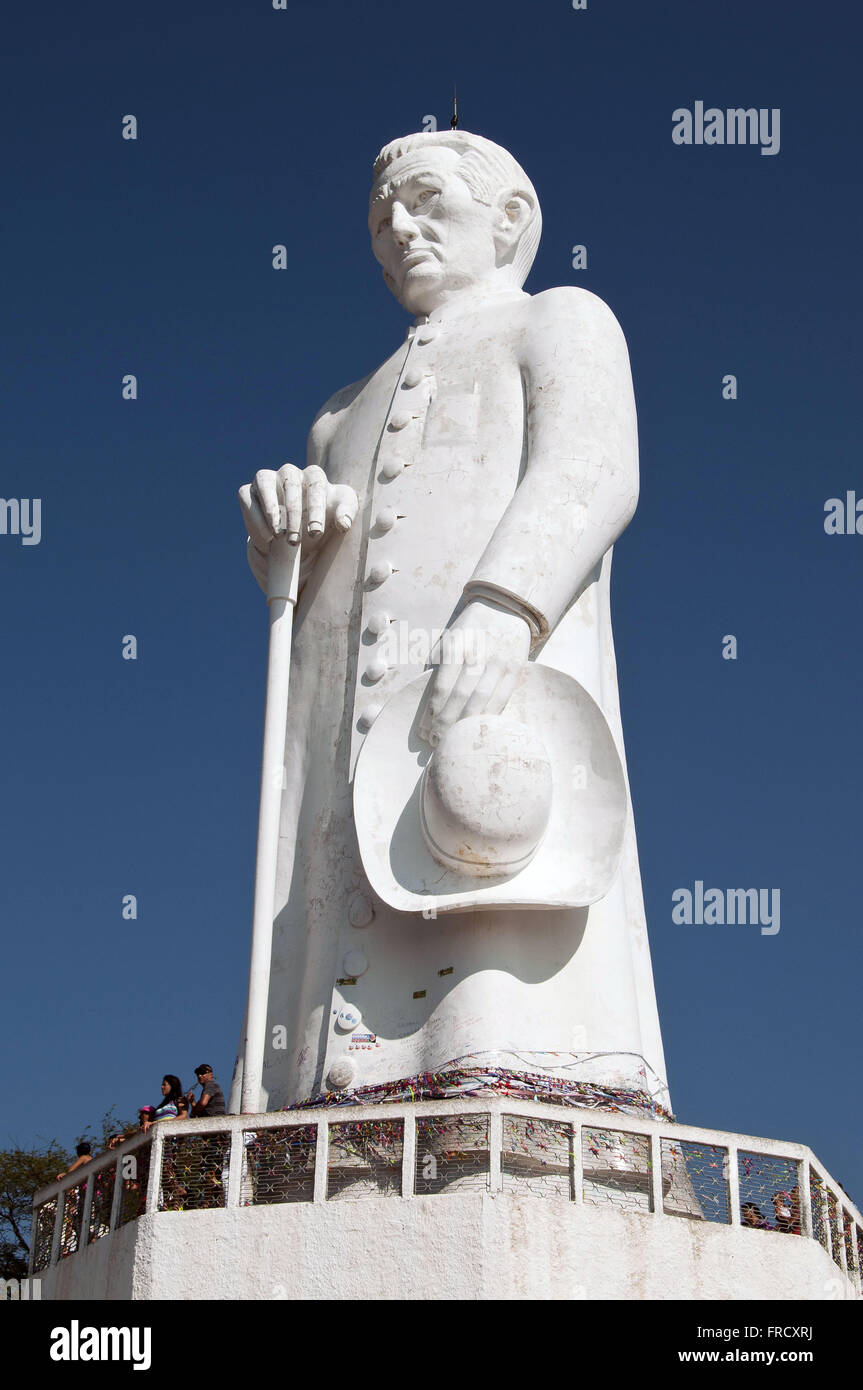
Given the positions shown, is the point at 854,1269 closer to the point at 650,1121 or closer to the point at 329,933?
the point at 650,1121

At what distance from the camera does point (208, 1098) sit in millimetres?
10344

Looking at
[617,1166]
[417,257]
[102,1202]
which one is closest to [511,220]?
[417,257]

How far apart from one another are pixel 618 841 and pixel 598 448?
219 cm

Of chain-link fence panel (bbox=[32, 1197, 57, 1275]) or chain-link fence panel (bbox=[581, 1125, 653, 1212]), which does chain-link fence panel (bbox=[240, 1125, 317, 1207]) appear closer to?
chain-link fence panel (bbox=[581, 1125, 653, 1212])

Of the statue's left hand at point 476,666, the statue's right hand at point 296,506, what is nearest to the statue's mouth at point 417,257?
the statue's right hand at point 296,506

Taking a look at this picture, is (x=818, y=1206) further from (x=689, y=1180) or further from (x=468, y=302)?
(x=468, y=302)

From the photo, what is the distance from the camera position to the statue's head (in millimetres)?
11578

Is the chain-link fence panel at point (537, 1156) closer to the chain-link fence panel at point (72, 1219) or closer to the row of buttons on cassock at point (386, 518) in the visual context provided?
the chain-link fence panel at point (72, 1219)

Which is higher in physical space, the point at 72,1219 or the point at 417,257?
the point at 417,257

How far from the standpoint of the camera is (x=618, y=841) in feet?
31.9

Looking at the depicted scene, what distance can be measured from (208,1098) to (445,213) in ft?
17.5

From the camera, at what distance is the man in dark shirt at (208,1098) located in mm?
10250

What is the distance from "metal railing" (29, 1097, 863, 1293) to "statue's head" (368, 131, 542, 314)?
5350 millimetres

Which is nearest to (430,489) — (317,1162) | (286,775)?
(286,775)
